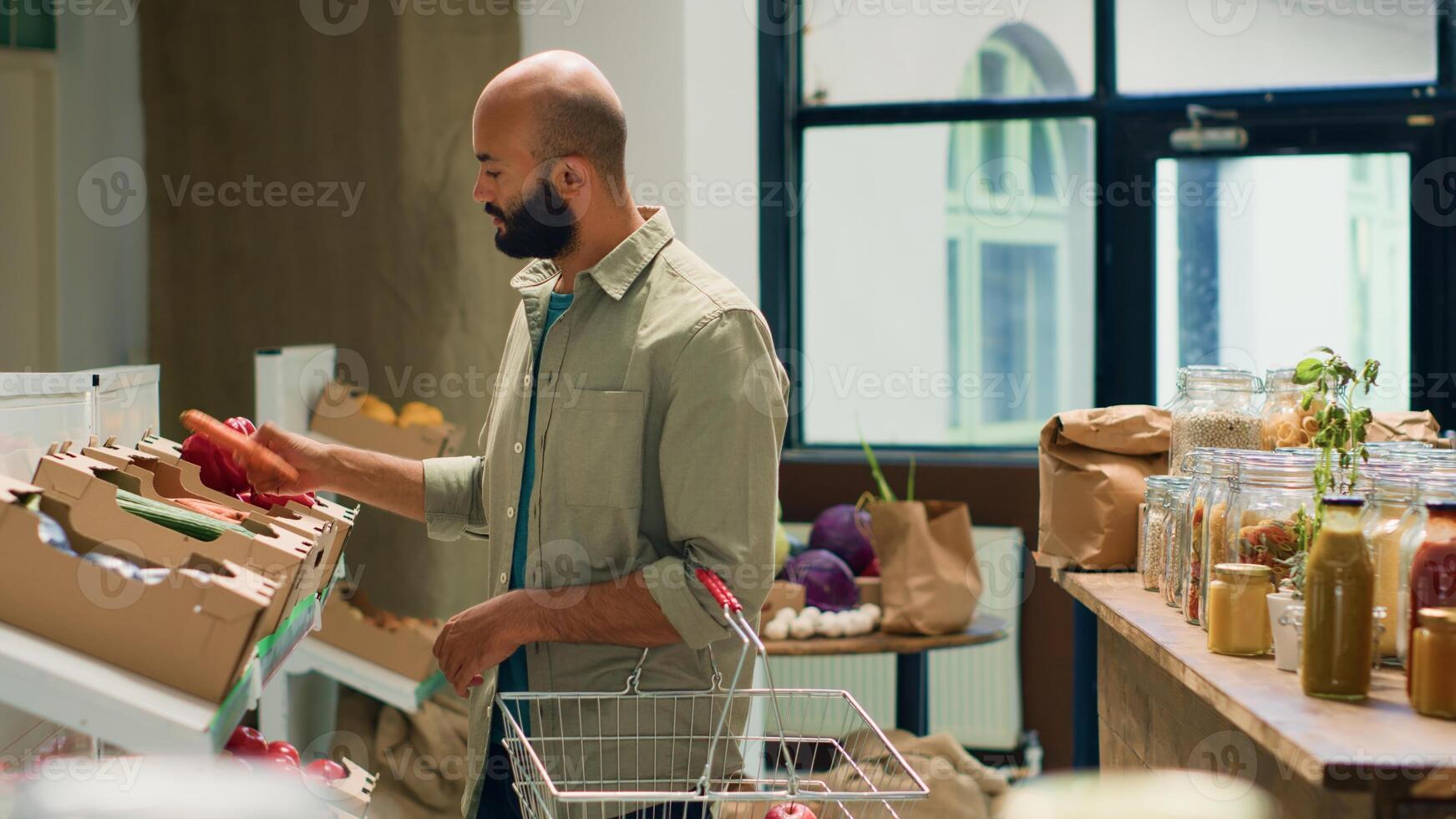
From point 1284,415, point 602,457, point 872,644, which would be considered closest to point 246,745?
point 602,457

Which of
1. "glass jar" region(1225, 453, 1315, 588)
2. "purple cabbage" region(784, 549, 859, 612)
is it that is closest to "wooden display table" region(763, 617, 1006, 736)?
"purple cabbage" region(784, 549, 859, 612)

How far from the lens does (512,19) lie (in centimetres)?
356

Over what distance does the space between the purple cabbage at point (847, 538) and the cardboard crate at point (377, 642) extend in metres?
1.18

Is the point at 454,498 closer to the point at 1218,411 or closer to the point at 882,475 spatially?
the point at 1218,411

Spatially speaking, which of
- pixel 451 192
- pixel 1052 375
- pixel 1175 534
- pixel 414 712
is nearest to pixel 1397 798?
pixel 1175 534

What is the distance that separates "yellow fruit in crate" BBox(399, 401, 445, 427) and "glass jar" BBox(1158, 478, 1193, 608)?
6.18ft

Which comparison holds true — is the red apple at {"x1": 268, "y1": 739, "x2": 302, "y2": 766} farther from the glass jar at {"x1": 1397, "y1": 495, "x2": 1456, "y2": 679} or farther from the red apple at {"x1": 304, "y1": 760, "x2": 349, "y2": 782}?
the glass jar at {"x1": 1397, "y1": 495, "x2": 1456, "y2": 679}

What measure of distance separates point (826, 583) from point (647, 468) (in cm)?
177

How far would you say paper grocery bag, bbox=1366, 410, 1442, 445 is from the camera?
7.16 ft

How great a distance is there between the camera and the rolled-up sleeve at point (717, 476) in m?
1.65

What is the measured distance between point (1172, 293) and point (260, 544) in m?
3.52

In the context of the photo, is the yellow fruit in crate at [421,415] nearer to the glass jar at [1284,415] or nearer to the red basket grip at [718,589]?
the red basket grip at [718,589]

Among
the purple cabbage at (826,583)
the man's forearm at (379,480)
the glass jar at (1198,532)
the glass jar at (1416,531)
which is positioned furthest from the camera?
the purple cabbage at (826,583)

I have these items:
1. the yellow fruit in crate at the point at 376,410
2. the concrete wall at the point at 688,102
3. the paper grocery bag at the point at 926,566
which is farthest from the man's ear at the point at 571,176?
the concrete wall at the point at 688,102
